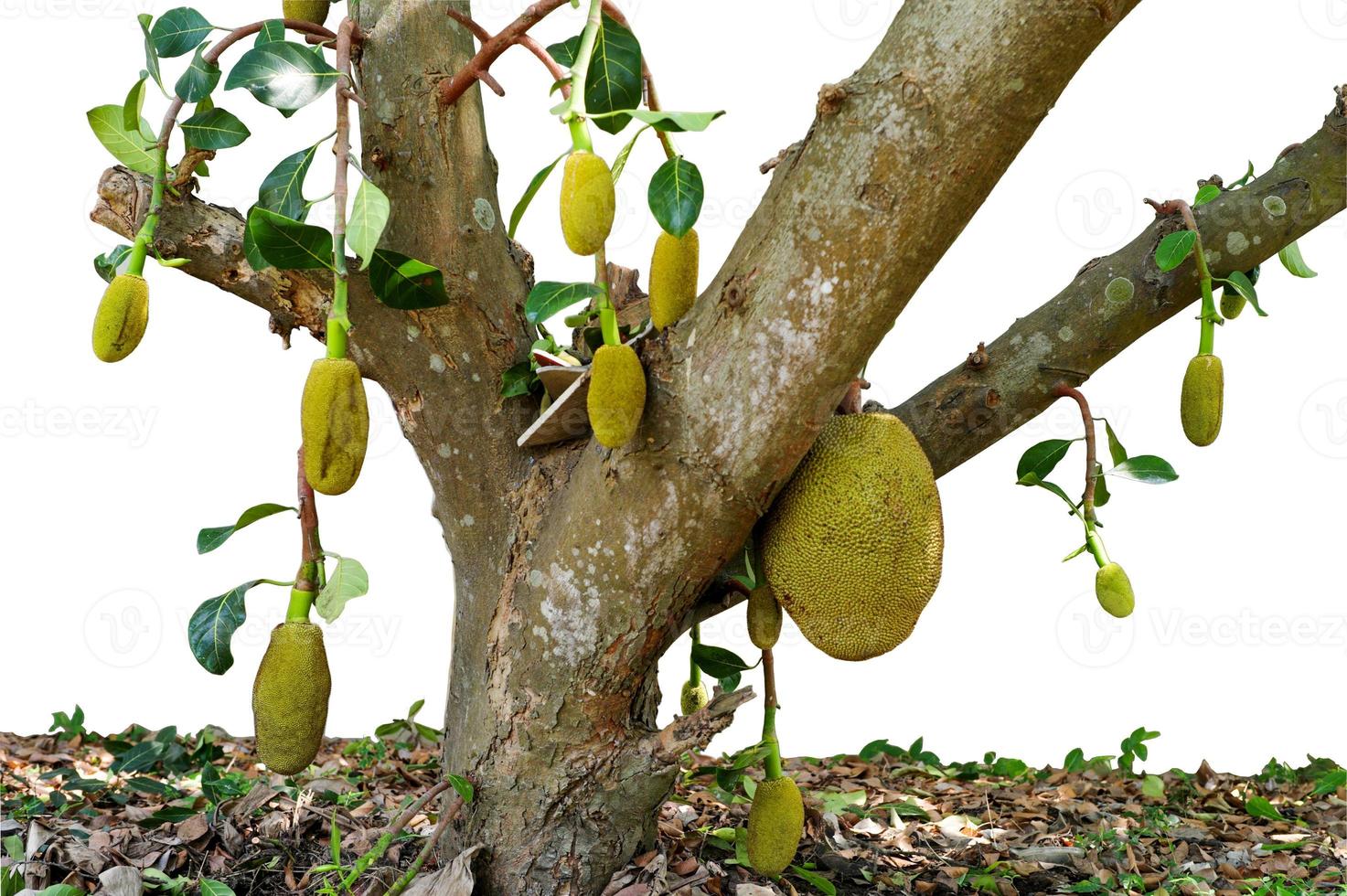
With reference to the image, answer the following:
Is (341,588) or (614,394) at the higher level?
(614,394)

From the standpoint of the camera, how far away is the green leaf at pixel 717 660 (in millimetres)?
1736

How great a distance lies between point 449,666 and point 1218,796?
1.69 meters

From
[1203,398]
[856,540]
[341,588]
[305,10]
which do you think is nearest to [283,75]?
[305,10]

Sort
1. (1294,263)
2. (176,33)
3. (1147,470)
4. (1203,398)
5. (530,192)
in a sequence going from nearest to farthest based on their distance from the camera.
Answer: (530,192)
(176,33)
(1203,398)
(1147,470)
(1294,263)

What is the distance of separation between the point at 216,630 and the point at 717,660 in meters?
0.69

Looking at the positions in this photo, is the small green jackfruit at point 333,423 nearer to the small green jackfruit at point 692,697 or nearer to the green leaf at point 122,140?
the green leaf at point 122,140

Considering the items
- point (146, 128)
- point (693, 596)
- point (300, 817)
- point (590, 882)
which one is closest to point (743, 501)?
point (693, 596)

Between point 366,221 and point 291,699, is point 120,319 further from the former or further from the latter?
point 291,699

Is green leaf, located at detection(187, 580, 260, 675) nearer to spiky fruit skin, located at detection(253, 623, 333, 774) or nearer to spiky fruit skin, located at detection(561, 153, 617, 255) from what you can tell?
spiky fruit skin, located at detection(253, 623, 333, 774)

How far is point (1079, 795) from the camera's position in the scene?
2523mm

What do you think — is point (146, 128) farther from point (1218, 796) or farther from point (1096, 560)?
point (1218, 796)

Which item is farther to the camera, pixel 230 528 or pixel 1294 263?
pixel 1294 263

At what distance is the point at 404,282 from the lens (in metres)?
1.40

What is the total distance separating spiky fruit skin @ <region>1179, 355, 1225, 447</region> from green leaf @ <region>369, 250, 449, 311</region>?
1.00 meters
